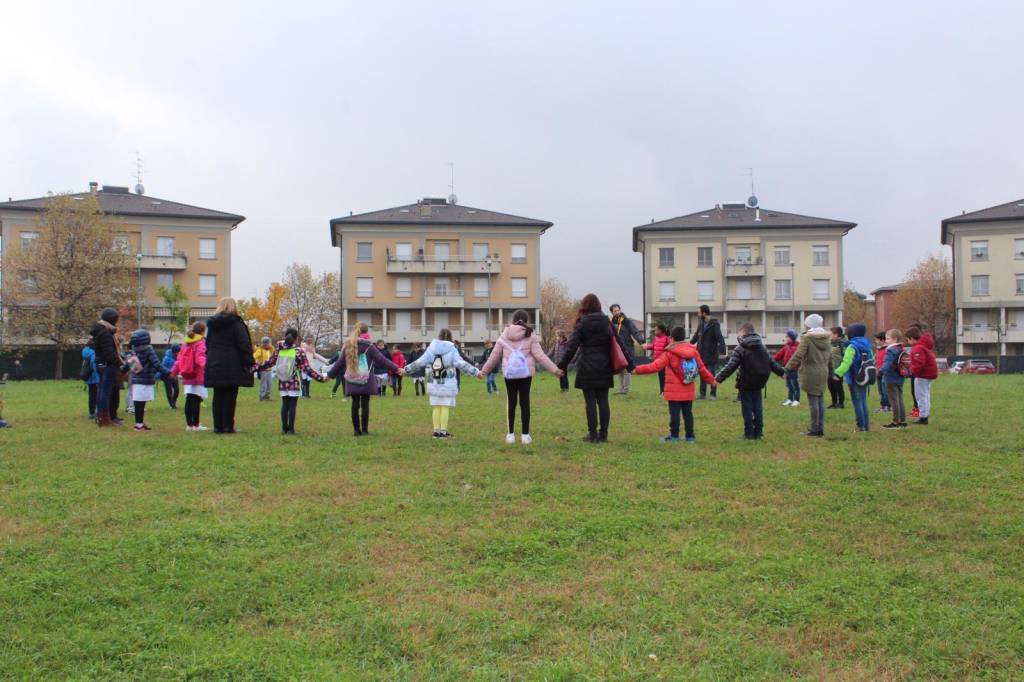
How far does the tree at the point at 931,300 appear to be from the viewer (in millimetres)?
81312

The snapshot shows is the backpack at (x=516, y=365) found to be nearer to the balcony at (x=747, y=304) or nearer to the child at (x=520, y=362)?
the child at (x=520, y=362)

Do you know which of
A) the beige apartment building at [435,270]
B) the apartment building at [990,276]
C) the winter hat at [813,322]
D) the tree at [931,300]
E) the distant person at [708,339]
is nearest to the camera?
the winter hat at [813,322]

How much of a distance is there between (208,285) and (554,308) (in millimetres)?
38950

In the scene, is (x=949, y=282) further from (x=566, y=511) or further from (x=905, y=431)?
(x=566, y=511)

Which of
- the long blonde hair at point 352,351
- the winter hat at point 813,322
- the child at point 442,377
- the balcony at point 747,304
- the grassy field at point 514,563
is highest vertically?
the balcony at point 747,304

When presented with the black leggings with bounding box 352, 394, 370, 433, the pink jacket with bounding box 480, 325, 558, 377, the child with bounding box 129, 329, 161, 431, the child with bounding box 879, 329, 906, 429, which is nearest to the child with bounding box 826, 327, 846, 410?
the child with bounding box 879, 329, 906, 429

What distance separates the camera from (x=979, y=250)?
71312 mm

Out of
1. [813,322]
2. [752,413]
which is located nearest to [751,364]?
[752,413]

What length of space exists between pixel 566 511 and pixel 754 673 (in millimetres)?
3135

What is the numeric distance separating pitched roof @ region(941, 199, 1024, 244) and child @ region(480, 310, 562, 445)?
71729mm

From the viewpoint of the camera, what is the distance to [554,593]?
5.11m

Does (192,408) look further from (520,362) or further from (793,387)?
(793,387)

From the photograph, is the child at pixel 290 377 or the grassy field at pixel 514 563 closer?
the grassy field at pixel 514 563

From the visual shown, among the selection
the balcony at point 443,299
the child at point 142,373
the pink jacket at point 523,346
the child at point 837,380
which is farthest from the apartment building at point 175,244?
the pink jacket at point 523,346
